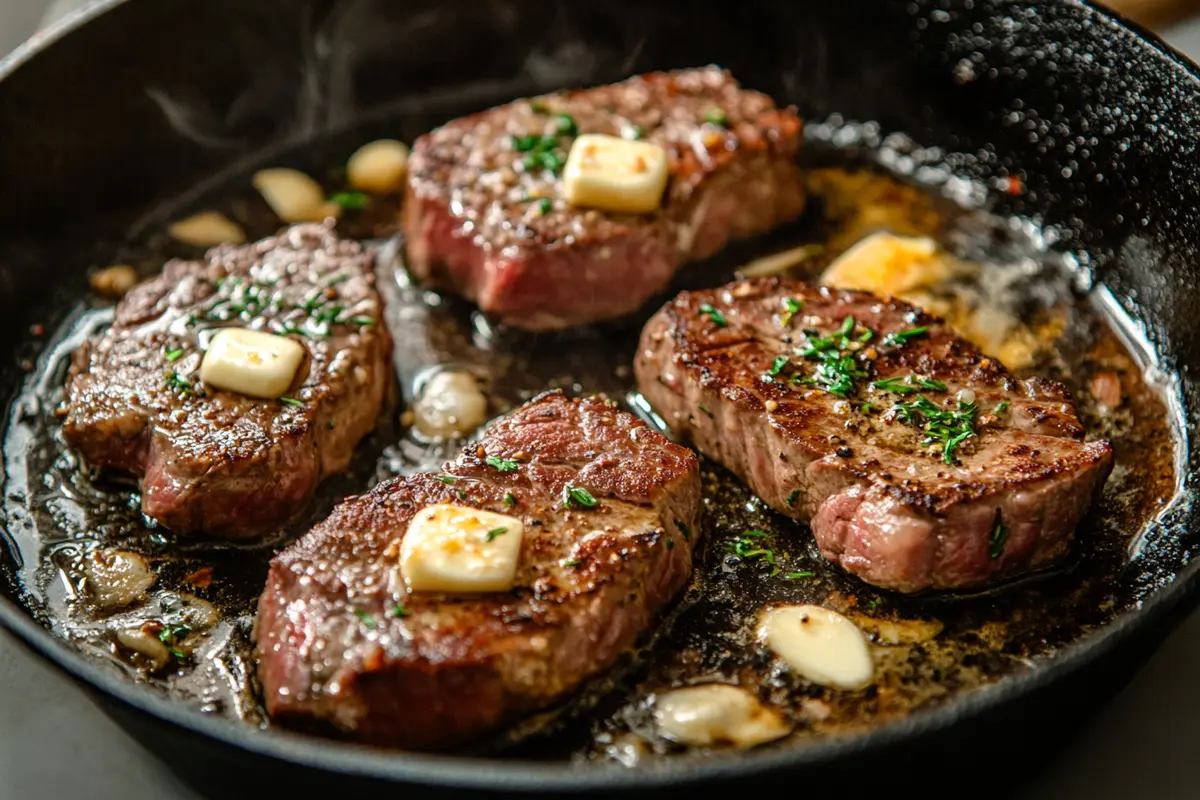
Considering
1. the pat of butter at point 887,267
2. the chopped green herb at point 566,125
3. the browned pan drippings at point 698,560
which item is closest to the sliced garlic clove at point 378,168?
the browned pan drippings at point 698,560

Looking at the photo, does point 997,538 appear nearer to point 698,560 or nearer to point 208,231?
point 698,560

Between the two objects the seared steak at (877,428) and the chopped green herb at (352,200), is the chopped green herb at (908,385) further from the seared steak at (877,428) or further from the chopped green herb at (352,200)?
the chopped green herb at (352,200)

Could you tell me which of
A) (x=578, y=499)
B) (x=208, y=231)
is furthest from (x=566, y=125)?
(x=578, y=499)

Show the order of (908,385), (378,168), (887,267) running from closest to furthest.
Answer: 1. (908,385)
2. (887,267)
3. (378,168)

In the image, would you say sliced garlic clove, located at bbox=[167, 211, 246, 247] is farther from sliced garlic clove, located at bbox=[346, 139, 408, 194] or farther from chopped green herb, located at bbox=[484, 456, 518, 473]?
chopped green herb, located at bbox=[484, 456, 518, 473]

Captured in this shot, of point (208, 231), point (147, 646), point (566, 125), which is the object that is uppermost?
point (566, 125)

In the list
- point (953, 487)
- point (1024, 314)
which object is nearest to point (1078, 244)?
point (1024, 314)

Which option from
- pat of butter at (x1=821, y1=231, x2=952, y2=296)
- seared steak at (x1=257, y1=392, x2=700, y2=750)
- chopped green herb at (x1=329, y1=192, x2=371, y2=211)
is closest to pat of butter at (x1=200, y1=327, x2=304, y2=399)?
seared steak at (x1=257, y1=392, x2=700, y2=750)
